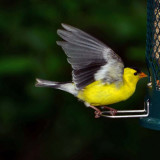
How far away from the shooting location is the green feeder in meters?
4.24

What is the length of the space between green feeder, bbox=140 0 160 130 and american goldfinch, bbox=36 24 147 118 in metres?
0.18

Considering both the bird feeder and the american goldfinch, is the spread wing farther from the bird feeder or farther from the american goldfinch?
the bird feeder

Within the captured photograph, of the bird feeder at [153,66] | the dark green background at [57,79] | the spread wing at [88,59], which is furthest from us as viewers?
the dark green background at [57,79]

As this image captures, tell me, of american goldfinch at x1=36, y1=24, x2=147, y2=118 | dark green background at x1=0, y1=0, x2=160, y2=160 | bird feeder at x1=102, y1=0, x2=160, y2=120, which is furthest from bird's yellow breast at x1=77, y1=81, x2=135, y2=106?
dark green background at x1=0, y1=0, x2=160, y2=160

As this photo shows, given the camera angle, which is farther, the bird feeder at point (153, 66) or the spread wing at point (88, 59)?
the bird feeder at point (153, 66)

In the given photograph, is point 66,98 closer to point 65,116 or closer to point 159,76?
point 65,116

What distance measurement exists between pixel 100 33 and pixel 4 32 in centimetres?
101

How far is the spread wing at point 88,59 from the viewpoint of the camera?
12.6 ft

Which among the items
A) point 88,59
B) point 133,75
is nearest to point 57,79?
point 133,75

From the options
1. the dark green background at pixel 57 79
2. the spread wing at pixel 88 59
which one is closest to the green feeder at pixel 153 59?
the spread wing at pixel 88 59

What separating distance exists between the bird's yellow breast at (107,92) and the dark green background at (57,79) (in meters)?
0.94

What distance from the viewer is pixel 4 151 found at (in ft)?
20.6

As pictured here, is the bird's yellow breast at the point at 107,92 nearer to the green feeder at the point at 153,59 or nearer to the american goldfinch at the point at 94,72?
the american goldfinch at the point at 94,72

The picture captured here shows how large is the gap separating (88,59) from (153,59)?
72 cm
